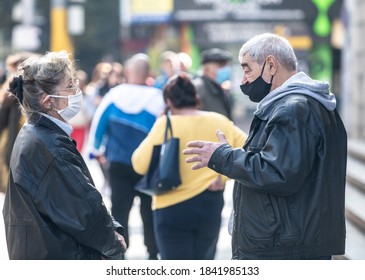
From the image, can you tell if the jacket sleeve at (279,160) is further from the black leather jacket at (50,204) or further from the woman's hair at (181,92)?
the woman's hair at (181,92)

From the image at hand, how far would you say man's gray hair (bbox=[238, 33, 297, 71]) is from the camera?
185 inches

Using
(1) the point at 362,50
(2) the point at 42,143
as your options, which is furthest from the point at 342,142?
(1) the point at 362,50

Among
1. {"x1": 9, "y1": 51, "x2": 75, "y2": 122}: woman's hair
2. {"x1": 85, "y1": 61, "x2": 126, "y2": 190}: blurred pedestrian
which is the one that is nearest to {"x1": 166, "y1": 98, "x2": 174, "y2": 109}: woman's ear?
{"x1": 9, "y1": 51, "x2": 75, "y2": 122}: woman's hair

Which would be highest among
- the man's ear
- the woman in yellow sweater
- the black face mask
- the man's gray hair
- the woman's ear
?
the man's gray hair

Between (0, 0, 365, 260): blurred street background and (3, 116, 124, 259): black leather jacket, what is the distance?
5.48 m

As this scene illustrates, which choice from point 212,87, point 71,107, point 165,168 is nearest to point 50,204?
point 71,107

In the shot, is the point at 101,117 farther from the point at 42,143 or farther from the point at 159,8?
the point at 159,8

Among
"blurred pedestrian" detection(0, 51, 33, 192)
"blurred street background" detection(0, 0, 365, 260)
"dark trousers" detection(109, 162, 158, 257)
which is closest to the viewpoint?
"blurred pedestrian" detection(0, 51, 33, 192)

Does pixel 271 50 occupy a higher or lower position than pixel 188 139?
higher

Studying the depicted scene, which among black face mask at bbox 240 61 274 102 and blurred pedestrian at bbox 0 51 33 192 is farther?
blurred pedestrian at bbox 0 51 33 192

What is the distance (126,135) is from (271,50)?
429 centimetres

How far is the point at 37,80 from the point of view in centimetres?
453

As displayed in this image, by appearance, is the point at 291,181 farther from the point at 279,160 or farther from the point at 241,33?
the point at 241,33

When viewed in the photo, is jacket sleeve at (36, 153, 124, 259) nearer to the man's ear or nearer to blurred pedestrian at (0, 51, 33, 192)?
the man's ear
